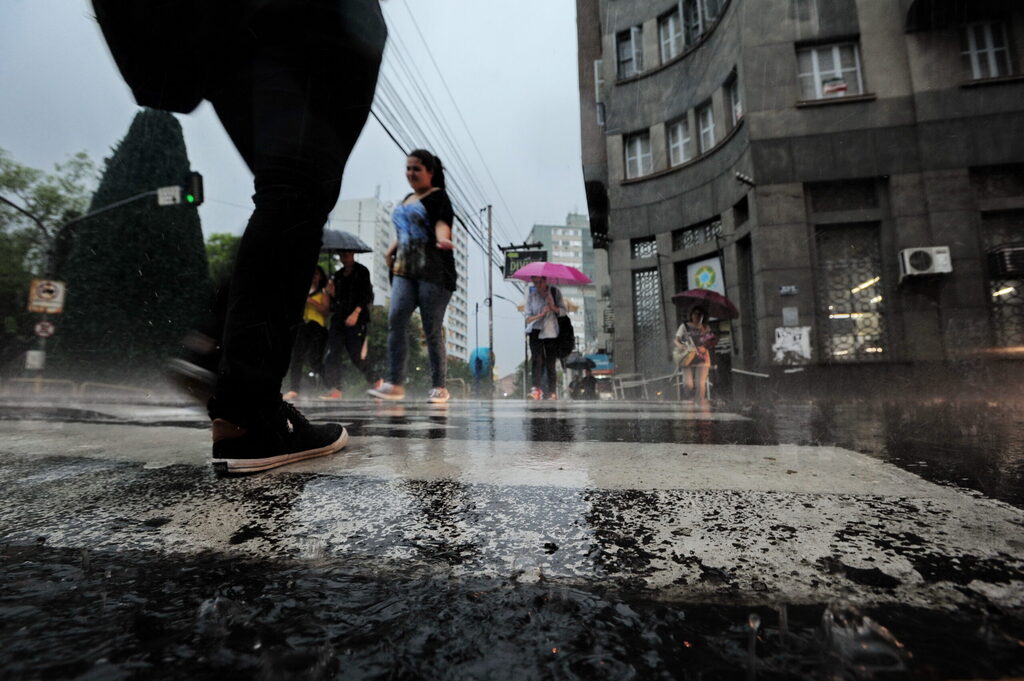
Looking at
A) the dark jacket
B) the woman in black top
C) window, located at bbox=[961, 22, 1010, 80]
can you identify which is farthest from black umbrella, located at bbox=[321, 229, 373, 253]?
window, located at bbox=[961, 22, 1010, 80]

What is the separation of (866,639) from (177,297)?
65.1 feet

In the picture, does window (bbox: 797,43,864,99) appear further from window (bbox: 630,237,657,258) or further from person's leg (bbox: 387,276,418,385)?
person's leg (bbox: 387,276,418,385)

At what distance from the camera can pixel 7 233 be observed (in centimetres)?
1125

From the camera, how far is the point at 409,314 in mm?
4750

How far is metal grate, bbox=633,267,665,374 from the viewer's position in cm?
1496

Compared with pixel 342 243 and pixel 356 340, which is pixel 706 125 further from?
pixel 356 340

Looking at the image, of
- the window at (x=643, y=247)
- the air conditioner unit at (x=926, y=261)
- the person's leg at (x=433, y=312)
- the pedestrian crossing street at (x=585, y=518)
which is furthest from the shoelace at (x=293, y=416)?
the window at (x=643, y=247)

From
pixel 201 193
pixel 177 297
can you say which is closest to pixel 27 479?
pixel 201 193

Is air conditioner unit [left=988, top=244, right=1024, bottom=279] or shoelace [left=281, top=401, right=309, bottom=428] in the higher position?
air conditioner unit [left=988, top=244, right=1024, bottom=279]

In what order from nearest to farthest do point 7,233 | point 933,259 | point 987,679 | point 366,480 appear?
point 987,679 < point 366,480 < point 933,259 < point 7,233

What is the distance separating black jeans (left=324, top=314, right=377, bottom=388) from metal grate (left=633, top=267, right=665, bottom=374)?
1027 cm

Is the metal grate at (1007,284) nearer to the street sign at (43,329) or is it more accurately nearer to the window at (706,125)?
the window at (706,125)

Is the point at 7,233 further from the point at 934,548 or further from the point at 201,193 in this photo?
the point at 934,548

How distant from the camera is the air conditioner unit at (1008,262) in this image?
929 centimetres
